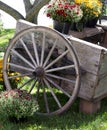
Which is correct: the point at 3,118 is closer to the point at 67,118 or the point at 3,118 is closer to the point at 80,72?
the point at 67,118

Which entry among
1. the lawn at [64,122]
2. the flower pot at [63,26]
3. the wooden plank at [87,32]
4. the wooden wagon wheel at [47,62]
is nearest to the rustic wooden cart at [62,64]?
the wooden wagon wheel at [47,62]

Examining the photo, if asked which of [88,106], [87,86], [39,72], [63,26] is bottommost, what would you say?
[88,106]

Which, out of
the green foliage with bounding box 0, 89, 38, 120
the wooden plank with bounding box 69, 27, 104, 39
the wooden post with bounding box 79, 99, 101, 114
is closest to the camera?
the green foliage with bounding box 0, 89, 38, 120

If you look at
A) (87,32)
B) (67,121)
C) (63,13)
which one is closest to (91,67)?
(67,121)

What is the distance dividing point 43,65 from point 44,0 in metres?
1.90

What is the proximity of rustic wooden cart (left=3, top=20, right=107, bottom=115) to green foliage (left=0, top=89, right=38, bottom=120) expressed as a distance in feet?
1.14

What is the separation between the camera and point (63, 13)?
5.64 metres

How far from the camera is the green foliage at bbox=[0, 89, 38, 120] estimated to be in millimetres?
5117

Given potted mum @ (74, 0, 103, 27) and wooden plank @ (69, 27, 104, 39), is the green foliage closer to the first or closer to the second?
wooden plank @ (69, 27, 104, 39)

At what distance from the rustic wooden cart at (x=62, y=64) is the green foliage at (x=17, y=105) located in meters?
0.35

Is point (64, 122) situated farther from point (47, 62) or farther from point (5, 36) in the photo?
point (5, 36)

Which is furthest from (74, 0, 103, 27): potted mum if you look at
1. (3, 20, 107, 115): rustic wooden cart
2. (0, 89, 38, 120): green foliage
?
(0, 89, 38, 120): green foliage

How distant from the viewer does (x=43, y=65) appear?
544 cm

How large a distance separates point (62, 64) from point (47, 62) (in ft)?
0.63
